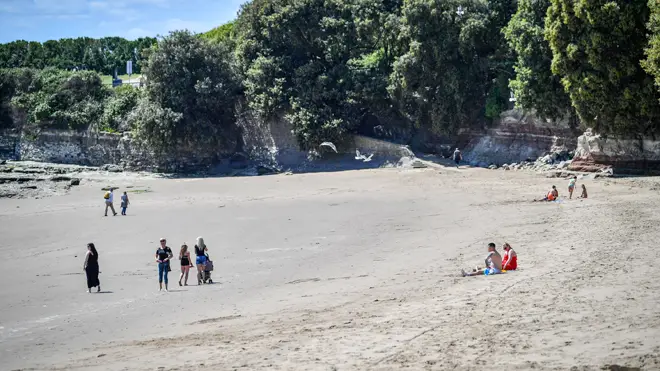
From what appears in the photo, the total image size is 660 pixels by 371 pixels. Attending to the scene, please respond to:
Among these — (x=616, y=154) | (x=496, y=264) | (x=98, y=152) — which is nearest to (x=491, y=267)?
(x=496, y=264)

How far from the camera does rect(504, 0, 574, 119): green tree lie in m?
35.2

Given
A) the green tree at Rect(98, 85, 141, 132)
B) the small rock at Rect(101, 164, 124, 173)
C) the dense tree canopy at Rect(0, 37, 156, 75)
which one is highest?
the dense tree canopy at Rect(0, 37, 156, 75)

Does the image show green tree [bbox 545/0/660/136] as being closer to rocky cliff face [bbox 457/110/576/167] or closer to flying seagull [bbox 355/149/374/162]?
rocky cliff face [bbox 457/110/576/167]

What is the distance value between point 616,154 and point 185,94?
74.3 ft

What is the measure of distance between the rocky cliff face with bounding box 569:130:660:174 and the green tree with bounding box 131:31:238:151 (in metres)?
19.6

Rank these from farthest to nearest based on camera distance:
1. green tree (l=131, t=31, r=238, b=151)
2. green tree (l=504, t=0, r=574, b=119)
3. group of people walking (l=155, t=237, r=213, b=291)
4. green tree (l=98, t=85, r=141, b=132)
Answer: green tree (l=98, t=85, r=141, b=132), green tree (l=131, t=31, r=238, b=151), green tree (l=504, t=0, r=574, b=119), group of people walking (l=155, t=237, r=213, b=291)

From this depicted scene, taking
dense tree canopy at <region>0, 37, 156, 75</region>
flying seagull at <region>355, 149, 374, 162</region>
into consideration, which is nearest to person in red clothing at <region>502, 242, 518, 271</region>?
flying seagull at <region>355, 149, 374, 162</region>

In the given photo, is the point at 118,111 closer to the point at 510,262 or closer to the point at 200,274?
the point at 200,274

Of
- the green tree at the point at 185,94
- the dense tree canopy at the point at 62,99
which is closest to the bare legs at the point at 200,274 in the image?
the green tree at the point at 185,94

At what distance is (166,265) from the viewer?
1933cm

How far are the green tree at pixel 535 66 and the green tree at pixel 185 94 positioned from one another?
652 inches

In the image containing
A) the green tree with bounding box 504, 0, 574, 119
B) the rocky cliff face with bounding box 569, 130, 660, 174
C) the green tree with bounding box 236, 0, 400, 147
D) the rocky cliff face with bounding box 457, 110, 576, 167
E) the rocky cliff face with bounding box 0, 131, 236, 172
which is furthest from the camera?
the rocky cliff face with bounding box 0, 131, 236, 172

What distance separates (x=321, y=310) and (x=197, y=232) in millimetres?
12441

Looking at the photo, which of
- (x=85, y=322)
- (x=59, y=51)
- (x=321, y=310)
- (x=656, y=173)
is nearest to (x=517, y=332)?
(x=321, y=310)
